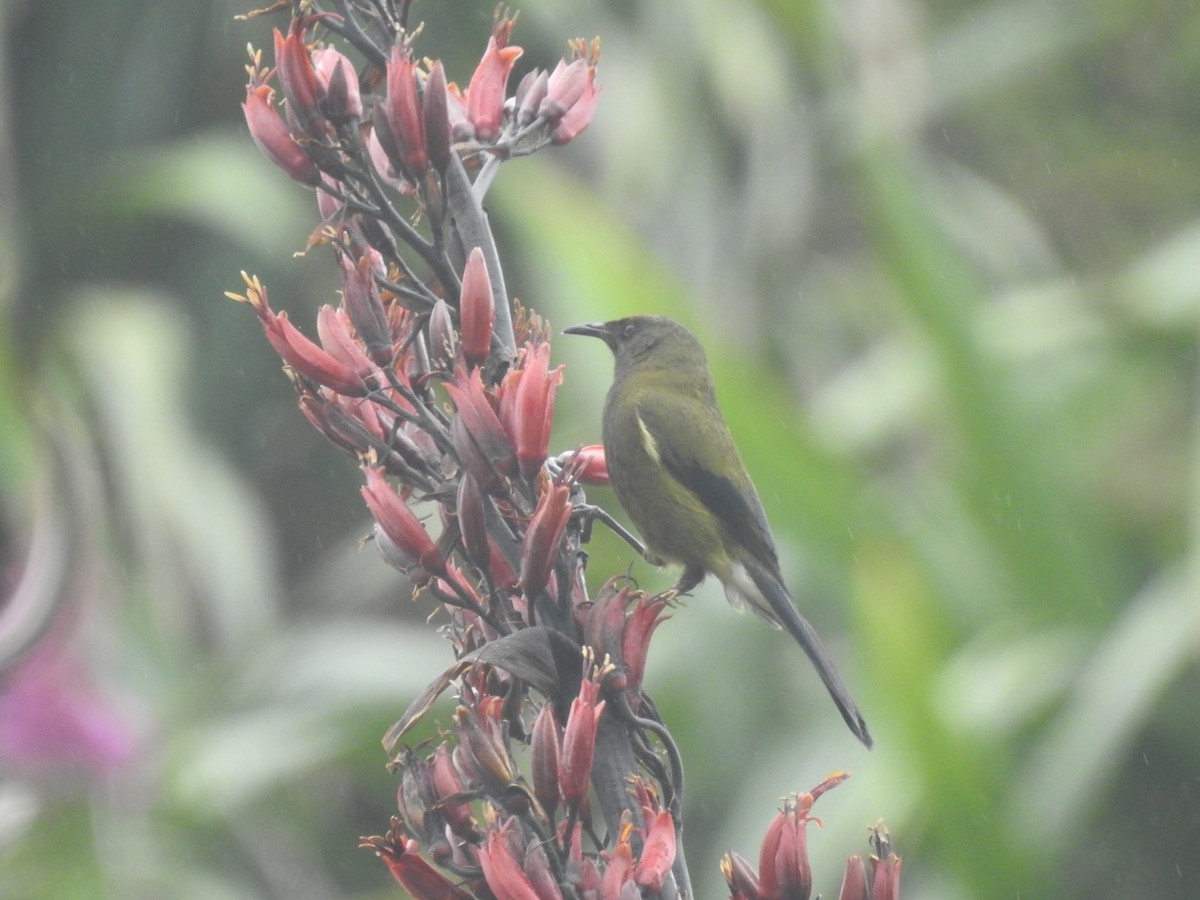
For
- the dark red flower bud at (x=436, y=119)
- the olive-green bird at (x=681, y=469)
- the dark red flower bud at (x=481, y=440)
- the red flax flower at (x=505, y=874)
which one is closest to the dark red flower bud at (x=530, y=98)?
the dark red flower bud at (x=436, y=119)

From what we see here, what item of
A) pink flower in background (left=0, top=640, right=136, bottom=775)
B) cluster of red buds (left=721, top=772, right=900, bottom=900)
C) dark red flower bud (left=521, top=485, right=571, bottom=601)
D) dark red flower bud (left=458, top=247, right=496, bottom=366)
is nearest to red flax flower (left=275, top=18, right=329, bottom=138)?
dark red flower bud (left=458, top=247, right=496, bottom=366)

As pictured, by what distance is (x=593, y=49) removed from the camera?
1.98 meters

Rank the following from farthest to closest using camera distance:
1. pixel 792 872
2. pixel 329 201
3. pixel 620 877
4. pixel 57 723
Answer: pixel 57 723
pixel 329 201
pixel 792 872
pixel 620 877

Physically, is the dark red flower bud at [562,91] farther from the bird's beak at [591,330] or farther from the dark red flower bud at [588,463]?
the bird's beak at [591,330]

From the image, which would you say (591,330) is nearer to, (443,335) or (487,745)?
(443,335)

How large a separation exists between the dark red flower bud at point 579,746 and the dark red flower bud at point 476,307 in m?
0.39

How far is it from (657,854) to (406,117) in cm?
78

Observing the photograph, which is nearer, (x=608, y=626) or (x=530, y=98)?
(x=608, y=626)

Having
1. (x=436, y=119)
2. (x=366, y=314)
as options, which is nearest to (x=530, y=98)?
(x=436, y=119)

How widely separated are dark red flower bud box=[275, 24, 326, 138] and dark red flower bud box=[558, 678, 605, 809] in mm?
657

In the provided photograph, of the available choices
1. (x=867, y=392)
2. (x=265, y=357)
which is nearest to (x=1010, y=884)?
(x=867, y=392)

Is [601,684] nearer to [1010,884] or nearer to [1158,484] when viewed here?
[1010,884]

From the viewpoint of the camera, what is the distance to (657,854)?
4.82 ft

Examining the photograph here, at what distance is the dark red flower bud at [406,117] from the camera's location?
1.68m
